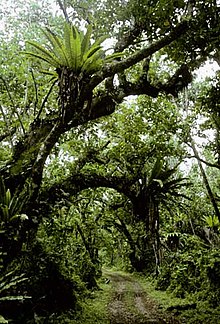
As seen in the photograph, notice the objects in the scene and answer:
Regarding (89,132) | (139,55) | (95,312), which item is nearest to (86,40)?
(139,55)

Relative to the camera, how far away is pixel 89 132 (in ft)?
30.6

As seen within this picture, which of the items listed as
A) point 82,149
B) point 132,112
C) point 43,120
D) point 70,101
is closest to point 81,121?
point 43,120

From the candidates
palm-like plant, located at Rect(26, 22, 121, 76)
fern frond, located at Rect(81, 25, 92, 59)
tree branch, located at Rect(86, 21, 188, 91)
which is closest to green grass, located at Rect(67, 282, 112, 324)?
tree branch, located at Rect(86, 21, 188, 91)

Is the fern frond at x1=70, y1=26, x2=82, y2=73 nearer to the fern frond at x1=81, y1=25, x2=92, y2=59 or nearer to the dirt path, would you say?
the fern frond at x1=81, y1=25, x2=92, y2=59

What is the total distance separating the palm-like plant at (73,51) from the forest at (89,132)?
2 centimetres

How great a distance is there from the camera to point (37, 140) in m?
6.85

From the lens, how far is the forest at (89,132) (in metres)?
5.41

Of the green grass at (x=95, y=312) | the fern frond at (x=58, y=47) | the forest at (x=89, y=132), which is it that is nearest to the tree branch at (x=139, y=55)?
the forest at (x=89, y=132)

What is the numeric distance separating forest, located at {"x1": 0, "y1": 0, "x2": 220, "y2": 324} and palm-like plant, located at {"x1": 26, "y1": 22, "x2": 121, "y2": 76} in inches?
0.8

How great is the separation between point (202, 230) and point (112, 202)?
13.9 feet

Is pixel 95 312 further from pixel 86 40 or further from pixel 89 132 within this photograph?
pixel 86 40

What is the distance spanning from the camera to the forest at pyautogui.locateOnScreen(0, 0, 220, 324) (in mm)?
5414

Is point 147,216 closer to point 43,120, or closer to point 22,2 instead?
point 43,120

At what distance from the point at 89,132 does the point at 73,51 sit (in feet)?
14.4
